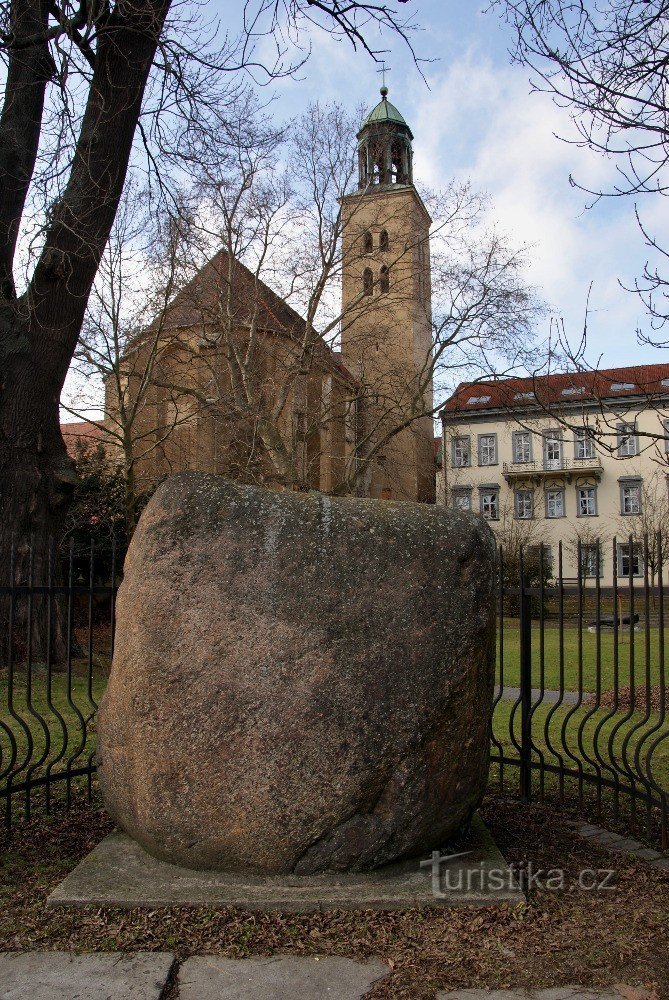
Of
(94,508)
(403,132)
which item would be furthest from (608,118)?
(403,132)

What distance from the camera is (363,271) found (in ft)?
80.5

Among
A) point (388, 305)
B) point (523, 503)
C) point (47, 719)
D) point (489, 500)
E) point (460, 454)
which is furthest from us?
point (489, 500)

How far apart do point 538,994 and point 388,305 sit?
22.1 meters

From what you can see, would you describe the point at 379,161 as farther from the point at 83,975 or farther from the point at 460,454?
the point at 83,975

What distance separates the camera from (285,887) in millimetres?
3492

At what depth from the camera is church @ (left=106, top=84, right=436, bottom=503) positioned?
21.0 meters

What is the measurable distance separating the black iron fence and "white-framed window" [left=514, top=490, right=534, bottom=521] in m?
26.7

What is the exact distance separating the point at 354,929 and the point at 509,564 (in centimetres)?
2789

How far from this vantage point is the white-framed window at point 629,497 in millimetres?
42188

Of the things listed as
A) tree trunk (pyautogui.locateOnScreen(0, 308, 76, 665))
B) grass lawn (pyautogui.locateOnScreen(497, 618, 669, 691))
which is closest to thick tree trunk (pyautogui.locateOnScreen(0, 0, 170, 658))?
tree trunk (pyautogui.locateOnScreen(0, 308, 76, 665))

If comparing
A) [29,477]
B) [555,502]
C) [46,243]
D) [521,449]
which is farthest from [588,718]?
[521,449]

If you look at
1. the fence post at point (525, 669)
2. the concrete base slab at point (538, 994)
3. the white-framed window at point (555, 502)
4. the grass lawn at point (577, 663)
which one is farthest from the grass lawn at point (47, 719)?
the white-framed window at point (555, 502)

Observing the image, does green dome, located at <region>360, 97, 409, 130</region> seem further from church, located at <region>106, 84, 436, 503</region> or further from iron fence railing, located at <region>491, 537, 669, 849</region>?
iron fence railing, located at <region>491, 537, 669, 849</region>

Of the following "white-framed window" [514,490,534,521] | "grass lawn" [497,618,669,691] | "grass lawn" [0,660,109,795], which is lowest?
"grass lawn" [497,618,669,691]
